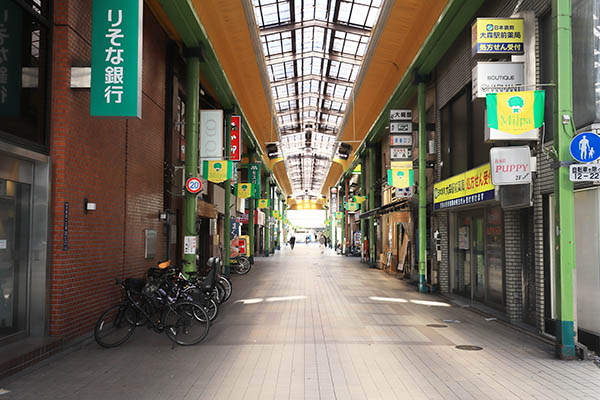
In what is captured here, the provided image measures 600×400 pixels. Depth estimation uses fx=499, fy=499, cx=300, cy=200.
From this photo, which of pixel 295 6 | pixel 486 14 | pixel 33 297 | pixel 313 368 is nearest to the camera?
pixel 313 368

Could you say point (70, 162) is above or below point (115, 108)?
below

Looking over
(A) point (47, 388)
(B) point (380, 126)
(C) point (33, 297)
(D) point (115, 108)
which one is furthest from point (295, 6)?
(A) point (47, 388)

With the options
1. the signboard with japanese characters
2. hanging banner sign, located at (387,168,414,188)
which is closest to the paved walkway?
the signboard with japanese characters

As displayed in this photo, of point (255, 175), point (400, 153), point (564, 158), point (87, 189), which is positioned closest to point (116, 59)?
point (87, 189)

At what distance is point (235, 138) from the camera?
744 inches

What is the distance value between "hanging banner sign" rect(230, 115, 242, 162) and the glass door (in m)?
11.9

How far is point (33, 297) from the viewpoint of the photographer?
6914 millimetres

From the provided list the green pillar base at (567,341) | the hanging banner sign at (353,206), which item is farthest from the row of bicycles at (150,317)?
the hanging banner sign at (353,206)

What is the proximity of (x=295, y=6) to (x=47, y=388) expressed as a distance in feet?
47.9

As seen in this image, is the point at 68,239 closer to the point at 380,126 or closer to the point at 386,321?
the point at 386,321

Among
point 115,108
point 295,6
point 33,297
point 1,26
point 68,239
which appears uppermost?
point 295,6

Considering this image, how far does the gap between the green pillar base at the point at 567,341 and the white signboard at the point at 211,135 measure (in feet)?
31.2

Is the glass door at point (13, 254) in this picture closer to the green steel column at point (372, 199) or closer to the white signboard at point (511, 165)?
the white signboard at point (511, 165)

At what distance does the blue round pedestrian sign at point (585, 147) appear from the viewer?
6.42 meters
